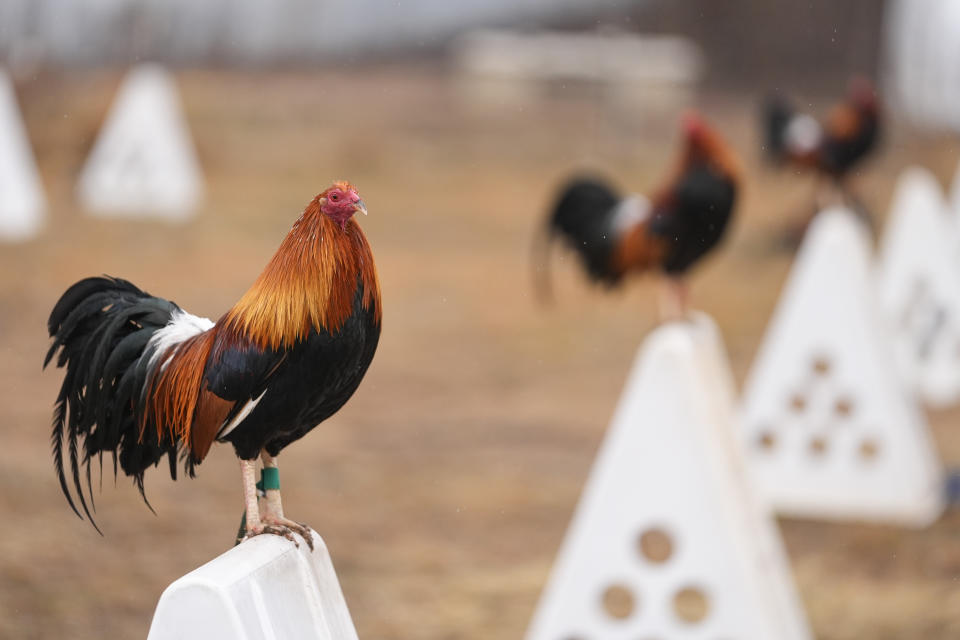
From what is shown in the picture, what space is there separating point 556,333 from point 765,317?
4.52ft

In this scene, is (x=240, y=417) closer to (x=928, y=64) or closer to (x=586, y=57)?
(x=928, y=64)

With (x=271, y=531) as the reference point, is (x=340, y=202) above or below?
above

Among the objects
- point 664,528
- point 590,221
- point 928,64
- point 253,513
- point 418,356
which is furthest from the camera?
point 928,64

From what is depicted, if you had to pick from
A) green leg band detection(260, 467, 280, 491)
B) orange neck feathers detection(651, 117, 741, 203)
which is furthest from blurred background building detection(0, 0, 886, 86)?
green leg band detection(260, 467, 280, 491)

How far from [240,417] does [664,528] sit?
1445 millimetres

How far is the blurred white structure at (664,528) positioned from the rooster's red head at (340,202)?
1.37m

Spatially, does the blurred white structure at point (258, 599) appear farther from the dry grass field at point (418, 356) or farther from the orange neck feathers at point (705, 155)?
the orange neck feathers at point (705, 155)

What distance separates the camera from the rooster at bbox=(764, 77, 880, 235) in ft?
17.3

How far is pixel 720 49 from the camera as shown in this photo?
48.5 ft

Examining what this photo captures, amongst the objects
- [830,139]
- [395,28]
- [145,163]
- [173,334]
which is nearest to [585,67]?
[395,28]

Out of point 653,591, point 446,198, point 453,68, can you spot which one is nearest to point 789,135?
point 653,591

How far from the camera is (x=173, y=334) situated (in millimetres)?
1565

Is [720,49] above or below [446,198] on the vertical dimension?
above

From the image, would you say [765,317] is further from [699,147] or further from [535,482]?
[699,147]
